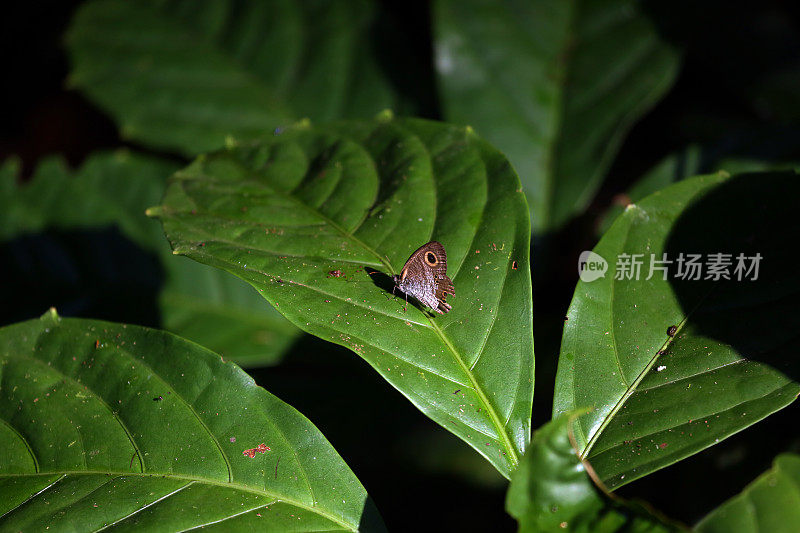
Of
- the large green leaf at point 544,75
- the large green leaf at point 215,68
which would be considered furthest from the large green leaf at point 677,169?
the large green leaf at point 215,68

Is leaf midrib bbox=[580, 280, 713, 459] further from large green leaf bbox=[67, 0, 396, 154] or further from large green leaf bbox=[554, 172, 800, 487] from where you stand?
large green leaf bbox=[67, 0, 396, 154]

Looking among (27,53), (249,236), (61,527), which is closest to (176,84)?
(27,53)

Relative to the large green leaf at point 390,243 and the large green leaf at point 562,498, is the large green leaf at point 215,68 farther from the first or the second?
the large green leaf at point 562,498

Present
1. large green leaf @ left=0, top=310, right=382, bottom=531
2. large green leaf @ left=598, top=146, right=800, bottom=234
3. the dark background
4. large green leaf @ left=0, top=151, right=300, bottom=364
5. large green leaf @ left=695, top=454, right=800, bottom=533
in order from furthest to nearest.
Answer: large green leaf @ left=0, top=151, right=300, bottom=364
large green leaf @ left=598, top=146, right=800, bottom=234
the dark background
large green leaf @ left=0, top=310, right=382, bottom=531
large green leaf @ left=695, top=454, right=800, bottom=533

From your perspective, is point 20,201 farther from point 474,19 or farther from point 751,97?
point 751,97

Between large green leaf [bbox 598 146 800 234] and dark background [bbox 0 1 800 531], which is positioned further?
large green leaf [bbox 598 146 800 234]

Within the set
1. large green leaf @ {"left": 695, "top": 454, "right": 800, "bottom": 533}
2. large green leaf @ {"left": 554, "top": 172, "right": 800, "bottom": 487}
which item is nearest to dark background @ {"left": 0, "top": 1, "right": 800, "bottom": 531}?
large green leaf @ {"left": 554, "top": 172, "right": 800, "bottom": 487}

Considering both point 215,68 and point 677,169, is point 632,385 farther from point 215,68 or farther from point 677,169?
point 215,68
